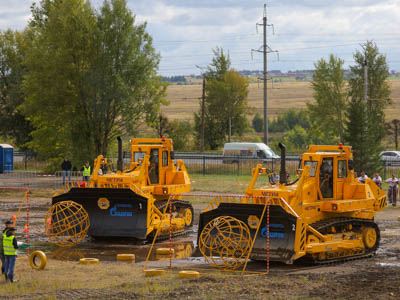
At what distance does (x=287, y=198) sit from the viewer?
1697 cm

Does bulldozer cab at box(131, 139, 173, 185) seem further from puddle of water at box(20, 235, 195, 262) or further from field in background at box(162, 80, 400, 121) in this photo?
field in background at box(162, 80, 400, 121)

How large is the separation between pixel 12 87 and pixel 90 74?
19801mm

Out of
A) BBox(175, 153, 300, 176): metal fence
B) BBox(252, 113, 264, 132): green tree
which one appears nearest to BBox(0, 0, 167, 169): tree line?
BBox(175, 153, 300, 176): metal fence

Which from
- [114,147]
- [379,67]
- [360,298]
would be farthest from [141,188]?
[379,67]

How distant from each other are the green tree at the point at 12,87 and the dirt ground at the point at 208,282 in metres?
42.0

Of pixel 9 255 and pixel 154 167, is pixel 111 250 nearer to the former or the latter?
pixel 154 167

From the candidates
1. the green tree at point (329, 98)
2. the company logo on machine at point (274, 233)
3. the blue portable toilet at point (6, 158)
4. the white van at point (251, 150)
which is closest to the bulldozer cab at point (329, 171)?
the company logo on machine at point (274, 233)

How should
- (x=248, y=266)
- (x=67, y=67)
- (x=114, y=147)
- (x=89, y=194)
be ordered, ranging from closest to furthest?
(x=248, y=266), (x=89, y=194), (x=67, y=67), (x=114, y=147)

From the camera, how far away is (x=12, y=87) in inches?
2279

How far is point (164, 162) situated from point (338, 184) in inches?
269

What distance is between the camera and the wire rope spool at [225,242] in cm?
1623

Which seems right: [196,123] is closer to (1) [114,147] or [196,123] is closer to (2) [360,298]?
(1) [114,147]

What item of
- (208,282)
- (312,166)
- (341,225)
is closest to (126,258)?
(208,282)

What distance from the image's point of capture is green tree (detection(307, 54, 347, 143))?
236ft
